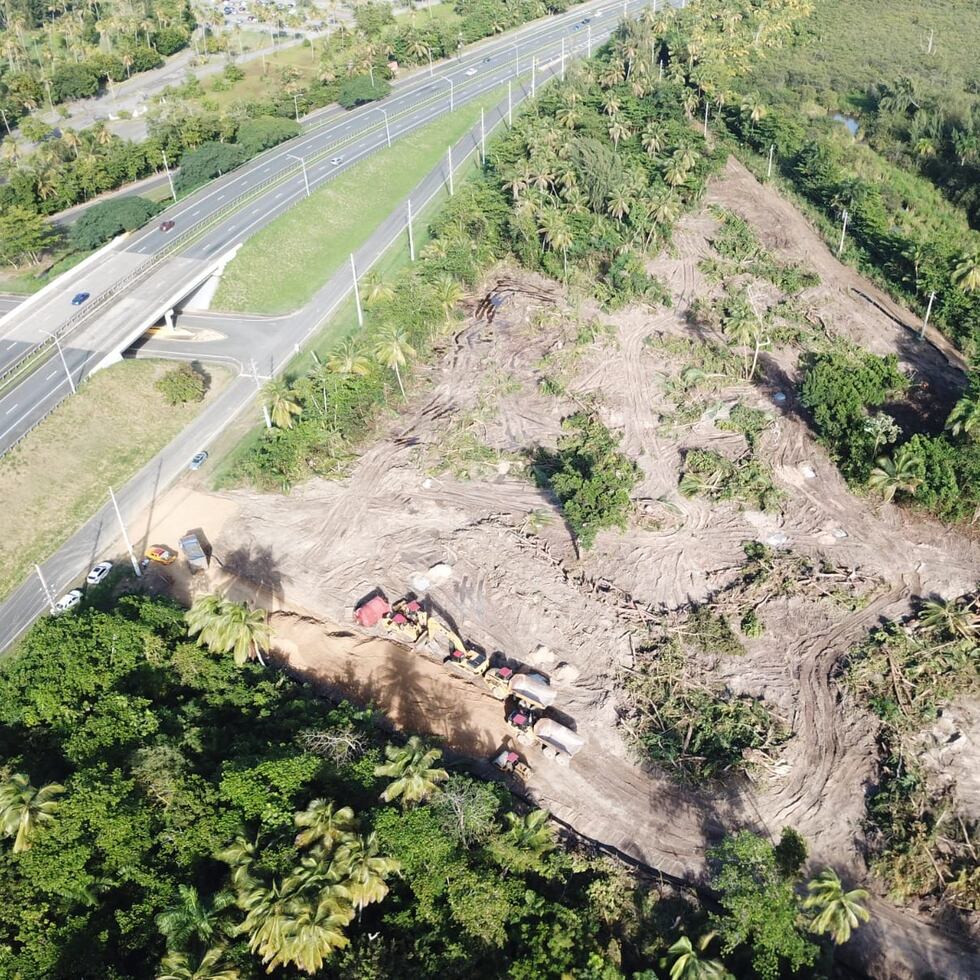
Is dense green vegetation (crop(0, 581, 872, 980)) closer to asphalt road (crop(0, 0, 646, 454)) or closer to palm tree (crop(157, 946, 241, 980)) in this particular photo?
palm tree (crop(157, 946, 241, 980))

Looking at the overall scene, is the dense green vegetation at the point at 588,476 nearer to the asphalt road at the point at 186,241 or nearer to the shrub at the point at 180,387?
the shrub at the point at 180,387

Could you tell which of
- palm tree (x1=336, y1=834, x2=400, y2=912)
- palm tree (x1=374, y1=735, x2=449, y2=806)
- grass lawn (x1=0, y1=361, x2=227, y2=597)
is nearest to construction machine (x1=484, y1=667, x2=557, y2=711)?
palm tree (x1=374, y1=735, x2=449, y2=806)

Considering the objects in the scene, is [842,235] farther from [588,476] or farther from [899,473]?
[588,476]

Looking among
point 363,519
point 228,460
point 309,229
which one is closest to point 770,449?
point 363,519

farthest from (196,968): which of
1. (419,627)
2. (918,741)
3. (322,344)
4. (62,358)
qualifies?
(322,344)

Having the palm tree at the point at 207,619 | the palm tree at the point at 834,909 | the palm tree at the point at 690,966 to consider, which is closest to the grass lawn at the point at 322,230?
the palm tree at the point at 207,619
